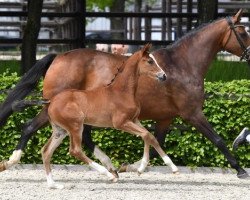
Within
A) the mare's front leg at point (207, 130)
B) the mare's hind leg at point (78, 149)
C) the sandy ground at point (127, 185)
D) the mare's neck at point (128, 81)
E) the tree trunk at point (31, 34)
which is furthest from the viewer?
the tree trunk at point (31, 34)

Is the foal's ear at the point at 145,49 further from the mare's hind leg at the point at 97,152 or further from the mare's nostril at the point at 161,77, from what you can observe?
the mare's hind leg at the point at 97,152

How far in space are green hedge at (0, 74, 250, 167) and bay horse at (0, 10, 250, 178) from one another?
63 cm

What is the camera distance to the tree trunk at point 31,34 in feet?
47.4

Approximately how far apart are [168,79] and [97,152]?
1.10 meters

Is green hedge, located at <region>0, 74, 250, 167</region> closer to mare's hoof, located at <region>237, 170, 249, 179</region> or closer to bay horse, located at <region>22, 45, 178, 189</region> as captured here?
mare's hoof, located at <region>237, 170, 249, 179</region>

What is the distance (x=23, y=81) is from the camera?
405 inches

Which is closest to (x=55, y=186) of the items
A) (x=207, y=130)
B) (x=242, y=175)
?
(x=207, y=130)

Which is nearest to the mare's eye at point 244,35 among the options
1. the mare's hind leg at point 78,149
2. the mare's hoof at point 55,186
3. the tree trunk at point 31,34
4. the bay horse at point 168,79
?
the bay horse at point 168,79

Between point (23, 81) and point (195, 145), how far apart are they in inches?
85.9

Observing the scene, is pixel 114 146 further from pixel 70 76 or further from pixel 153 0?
pixel 153 0

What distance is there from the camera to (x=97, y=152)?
9.87 metres

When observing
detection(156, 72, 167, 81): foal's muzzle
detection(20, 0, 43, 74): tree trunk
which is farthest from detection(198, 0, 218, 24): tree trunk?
detection(156, 72, 167, 81): foal's muzzle

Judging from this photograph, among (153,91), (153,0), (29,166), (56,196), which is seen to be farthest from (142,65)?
(153,0)

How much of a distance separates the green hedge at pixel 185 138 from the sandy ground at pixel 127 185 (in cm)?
21
